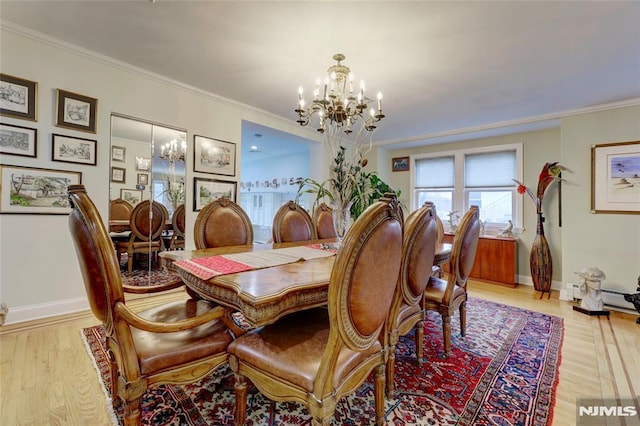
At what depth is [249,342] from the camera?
49.3 inches

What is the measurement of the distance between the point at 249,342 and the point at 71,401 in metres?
1.14

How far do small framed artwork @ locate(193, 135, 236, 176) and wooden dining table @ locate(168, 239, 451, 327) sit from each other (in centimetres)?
218

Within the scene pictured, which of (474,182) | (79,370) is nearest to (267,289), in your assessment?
(79,370)

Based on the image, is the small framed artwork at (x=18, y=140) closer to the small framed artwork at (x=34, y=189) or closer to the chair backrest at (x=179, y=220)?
the small framed artwork at (x=34, y=189)

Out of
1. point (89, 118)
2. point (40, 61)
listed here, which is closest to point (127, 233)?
point (89, 118)

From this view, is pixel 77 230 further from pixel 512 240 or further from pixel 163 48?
pixel 512 240

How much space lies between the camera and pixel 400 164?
5.84 m

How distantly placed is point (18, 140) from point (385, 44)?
316 cm

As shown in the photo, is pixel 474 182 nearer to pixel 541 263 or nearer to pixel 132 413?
pixel 541 263

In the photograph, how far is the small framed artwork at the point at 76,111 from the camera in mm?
2494

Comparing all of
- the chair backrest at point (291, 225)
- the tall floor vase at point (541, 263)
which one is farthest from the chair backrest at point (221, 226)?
the tall floor vase at point (541, 263)

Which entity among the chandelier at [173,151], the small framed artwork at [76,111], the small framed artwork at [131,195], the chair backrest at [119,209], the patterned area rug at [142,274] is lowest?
the patterned area rug at [142,274]
